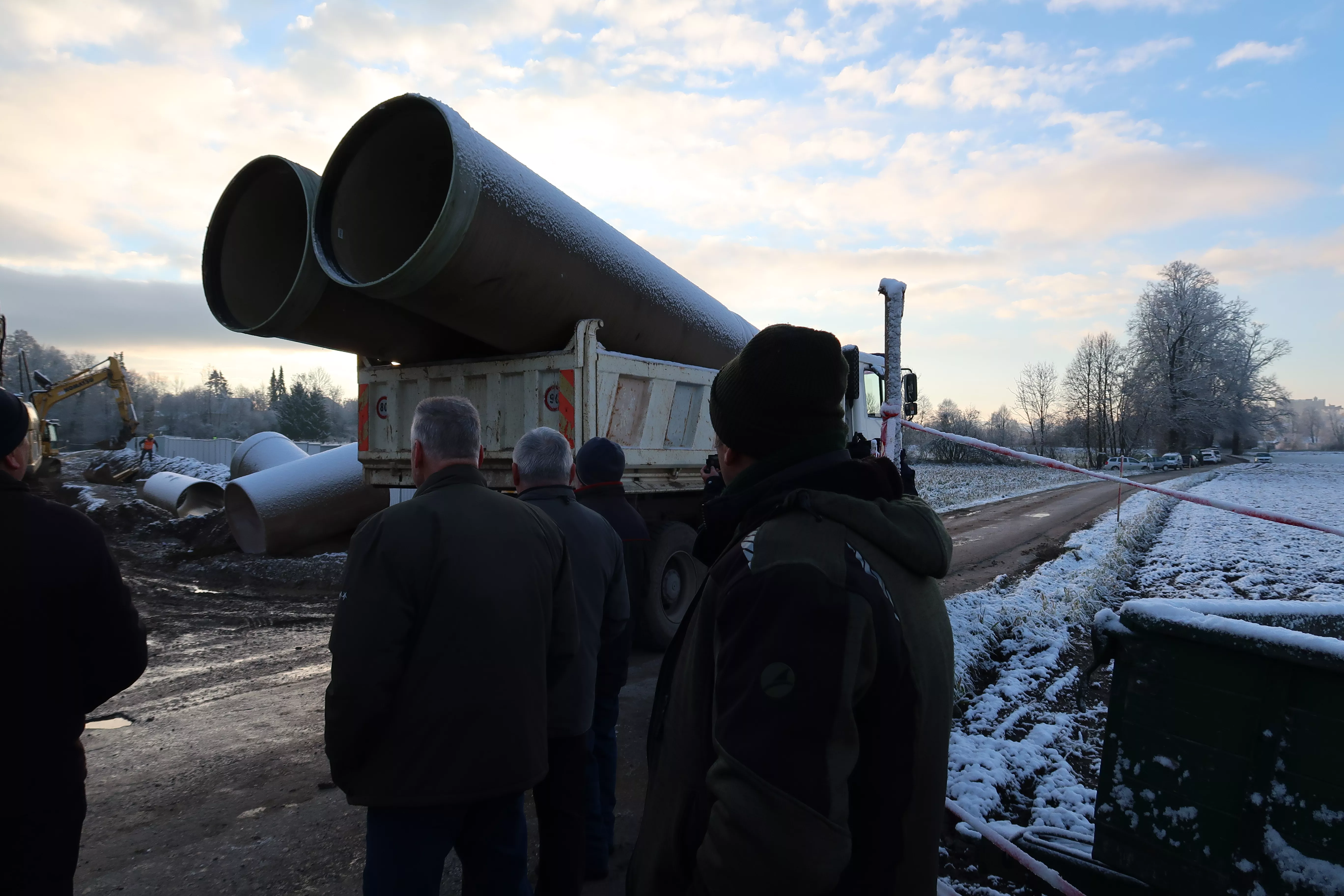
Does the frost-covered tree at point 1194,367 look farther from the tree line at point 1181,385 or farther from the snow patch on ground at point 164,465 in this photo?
the snow patch on ground at point 164,465

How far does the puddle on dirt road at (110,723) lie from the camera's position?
4828mm

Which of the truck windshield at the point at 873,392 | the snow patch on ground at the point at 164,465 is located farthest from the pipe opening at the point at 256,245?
the snow patch on ground at the point at 164,465

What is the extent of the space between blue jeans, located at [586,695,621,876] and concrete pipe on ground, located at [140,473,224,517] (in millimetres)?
12977

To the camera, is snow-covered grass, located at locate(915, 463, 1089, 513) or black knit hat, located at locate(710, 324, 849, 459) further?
snow-covered grass, located at locate(915, 463, 1089, 513)

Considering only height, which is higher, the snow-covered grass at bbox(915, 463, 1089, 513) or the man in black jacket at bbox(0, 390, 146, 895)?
the man in black jacket at bbox(0, 390, 146, 895)

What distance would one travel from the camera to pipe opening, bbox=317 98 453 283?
4.50m

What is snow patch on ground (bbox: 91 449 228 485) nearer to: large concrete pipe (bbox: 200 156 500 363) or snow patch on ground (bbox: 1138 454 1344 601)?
large concrete pipe (bbox: 200 156 500 363)

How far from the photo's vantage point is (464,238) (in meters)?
4.22

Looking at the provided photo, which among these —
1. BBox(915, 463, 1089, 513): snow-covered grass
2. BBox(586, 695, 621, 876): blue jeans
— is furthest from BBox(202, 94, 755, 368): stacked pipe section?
BBox(915, 463, 1089, 513): snow-covered grass

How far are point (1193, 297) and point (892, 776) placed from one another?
6347cm

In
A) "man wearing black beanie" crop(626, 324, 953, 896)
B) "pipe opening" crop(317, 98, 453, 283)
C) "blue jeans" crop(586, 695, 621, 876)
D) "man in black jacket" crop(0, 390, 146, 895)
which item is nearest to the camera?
"man wearing black beanie" crop(626, 324, 953, 896)

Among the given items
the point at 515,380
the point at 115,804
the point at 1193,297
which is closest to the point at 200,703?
the point at 115,804

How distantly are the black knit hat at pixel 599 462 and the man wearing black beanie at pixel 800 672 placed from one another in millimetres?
2305

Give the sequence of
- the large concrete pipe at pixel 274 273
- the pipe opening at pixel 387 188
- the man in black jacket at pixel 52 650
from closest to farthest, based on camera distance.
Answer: the man in black jacket at pixel 52 650, the pipe opening at pixel 387 188, the large concrete pipe at pixel 274 273
